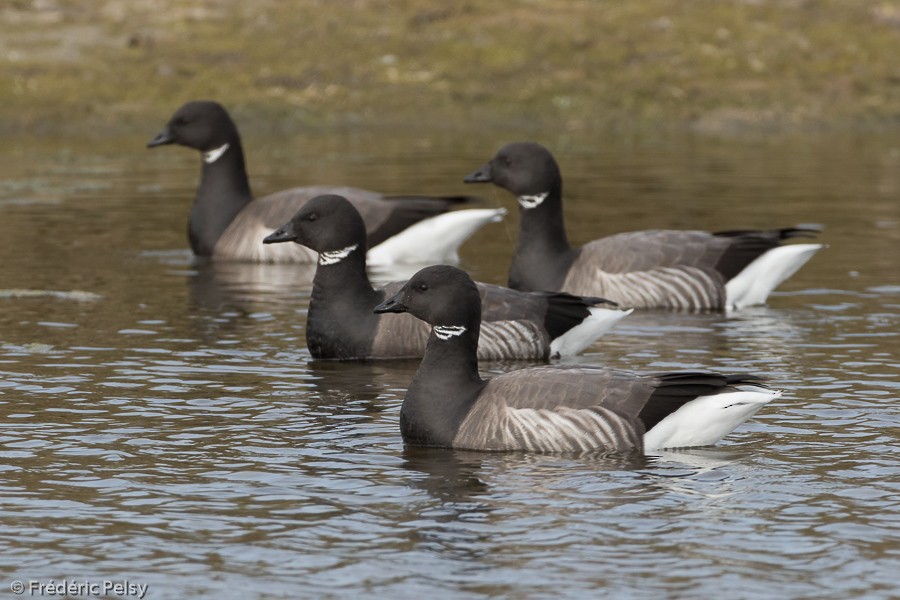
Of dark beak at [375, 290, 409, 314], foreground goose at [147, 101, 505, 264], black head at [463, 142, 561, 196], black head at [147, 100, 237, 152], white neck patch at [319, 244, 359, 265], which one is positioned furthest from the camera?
black head at [147, 100, 237, 152]

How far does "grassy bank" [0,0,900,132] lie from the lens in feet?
130

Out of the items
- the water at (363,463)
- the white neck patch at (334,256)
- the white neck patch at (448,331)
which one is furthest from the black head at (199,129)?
the white neck patch at (448,331)

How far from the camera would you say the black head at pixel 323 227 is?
Answer: 51.3 feet

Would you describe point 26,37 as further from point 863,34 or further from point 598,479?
point 598,479

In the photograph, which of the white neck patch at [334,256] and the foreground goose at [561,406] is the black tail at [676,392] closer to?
the foreground goose at [561,406]

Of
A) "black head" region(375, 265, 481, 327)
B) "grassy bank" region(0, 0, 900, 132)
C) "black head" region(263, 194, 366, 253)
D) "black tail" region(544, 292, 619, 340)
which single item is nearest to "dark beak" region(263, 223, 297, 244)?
"black head" region(263, 194, 366, 253)

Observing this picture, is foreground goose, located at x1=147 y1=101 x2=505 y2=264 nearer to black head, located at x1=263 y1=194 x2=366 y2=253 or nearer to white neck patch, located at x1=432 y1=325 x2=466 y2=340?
black head, located at x1=263 y1=194 x2=366 y2=253

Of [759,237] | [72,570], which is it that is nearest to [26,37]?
[759,237]

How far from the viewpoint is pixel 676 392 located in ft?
37.8

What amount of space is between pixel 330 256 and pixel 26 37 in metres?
28.1

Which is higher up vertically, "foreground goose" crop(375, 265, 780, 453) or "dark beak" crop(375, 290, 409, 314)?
"dark beak" crop(375, 290, 409, 314)

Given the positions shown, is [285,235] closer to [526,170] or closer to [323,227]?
[323,227]

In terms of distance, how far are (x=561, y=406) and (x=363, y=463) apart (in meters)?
1.51

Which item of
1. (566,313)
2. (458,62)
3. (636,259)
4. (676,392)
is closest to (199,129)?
(636,259)
